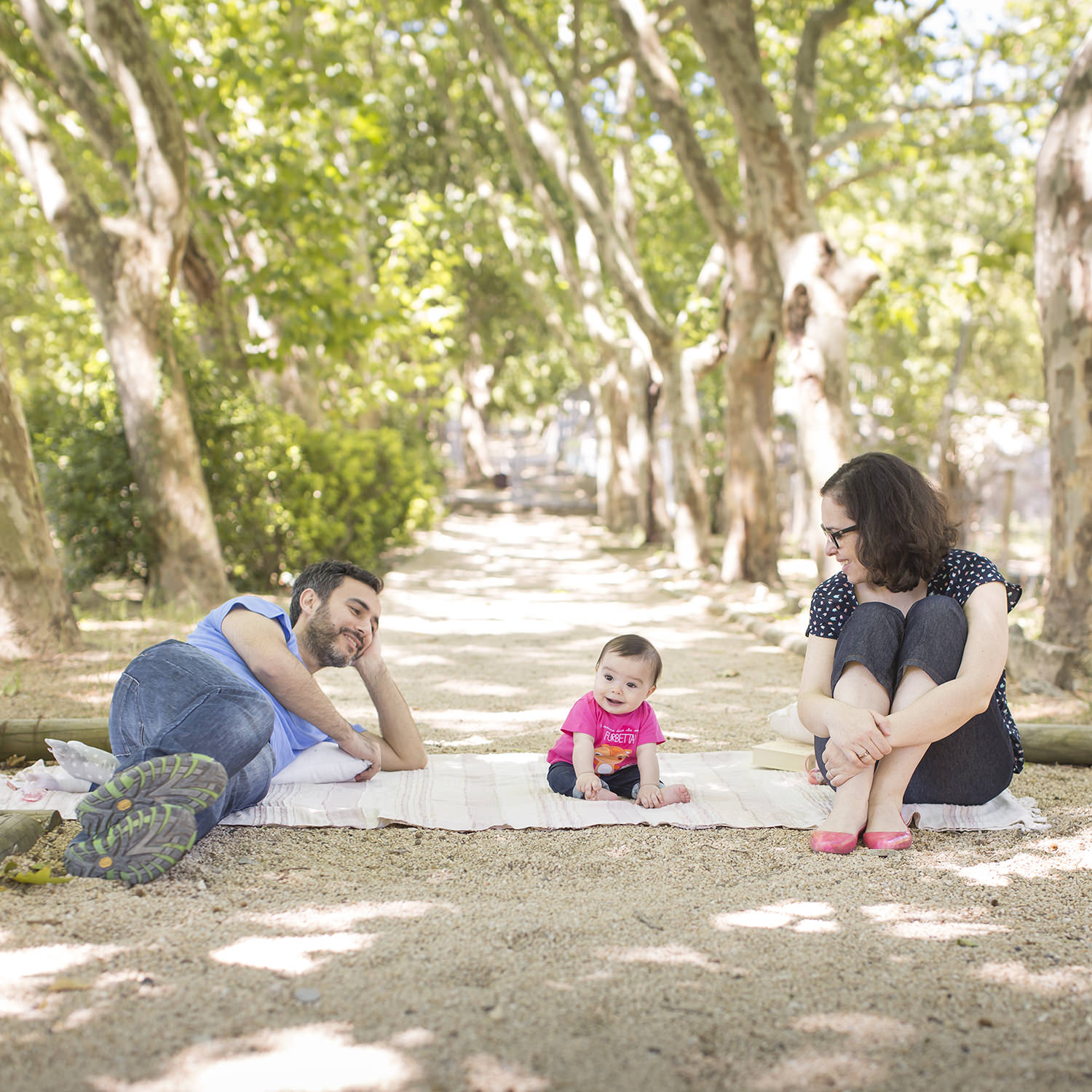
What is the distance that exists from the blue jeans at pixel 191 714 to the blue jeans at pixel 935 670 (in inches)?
70.4

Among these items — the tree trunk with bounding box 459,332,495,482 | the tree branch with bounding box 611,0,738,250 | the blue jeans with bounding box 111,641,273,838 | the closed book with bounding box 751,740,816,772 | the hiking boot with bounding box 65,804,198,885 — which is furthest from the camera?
the tree trunk with bounding box 459,332,495,482

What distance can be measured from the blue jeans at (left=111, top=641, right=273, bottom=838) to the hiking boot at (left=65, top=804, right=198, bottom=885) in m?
0.16

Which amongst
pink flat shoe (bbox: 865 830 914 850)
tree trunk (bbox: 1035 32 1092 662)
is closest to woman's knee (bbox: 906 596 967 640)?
pink flat shoe (bbox: 865 830 914 850)

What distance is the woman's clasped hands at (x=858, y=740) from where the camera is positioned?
9.91ft

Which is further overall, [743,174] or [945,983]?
[743,174]

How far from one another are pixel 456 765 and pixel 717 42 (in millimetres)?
6202

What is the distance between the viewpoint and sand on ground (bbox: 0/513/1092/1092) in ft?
6.14

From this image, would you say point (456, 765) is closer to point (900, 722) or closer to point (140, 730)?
point (140, 730)

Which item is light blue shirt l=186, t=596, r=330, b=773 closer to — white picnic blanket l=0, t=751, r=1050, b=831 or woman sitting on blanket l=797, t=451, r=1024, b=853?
white picnic blanket l=0, t=751, r=1050, b=831

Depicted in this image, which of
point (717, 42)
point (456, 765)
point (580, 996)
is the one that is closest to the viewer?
point (580, 996)

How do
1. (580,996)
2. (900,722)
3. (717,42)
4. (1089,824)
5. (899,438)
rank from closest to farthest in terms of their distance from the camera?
(580,996), (900,722), (1089,824), (717,42), (899,438)

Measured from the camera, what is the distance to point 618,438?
60.4 ft

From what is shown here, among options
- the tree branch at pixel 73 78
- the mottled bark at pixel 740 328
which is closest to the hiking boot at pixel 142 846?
the tree branch at pixel 73 78

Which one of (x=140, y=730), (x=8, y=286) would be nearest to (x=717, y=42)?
(x=140, y=730)
